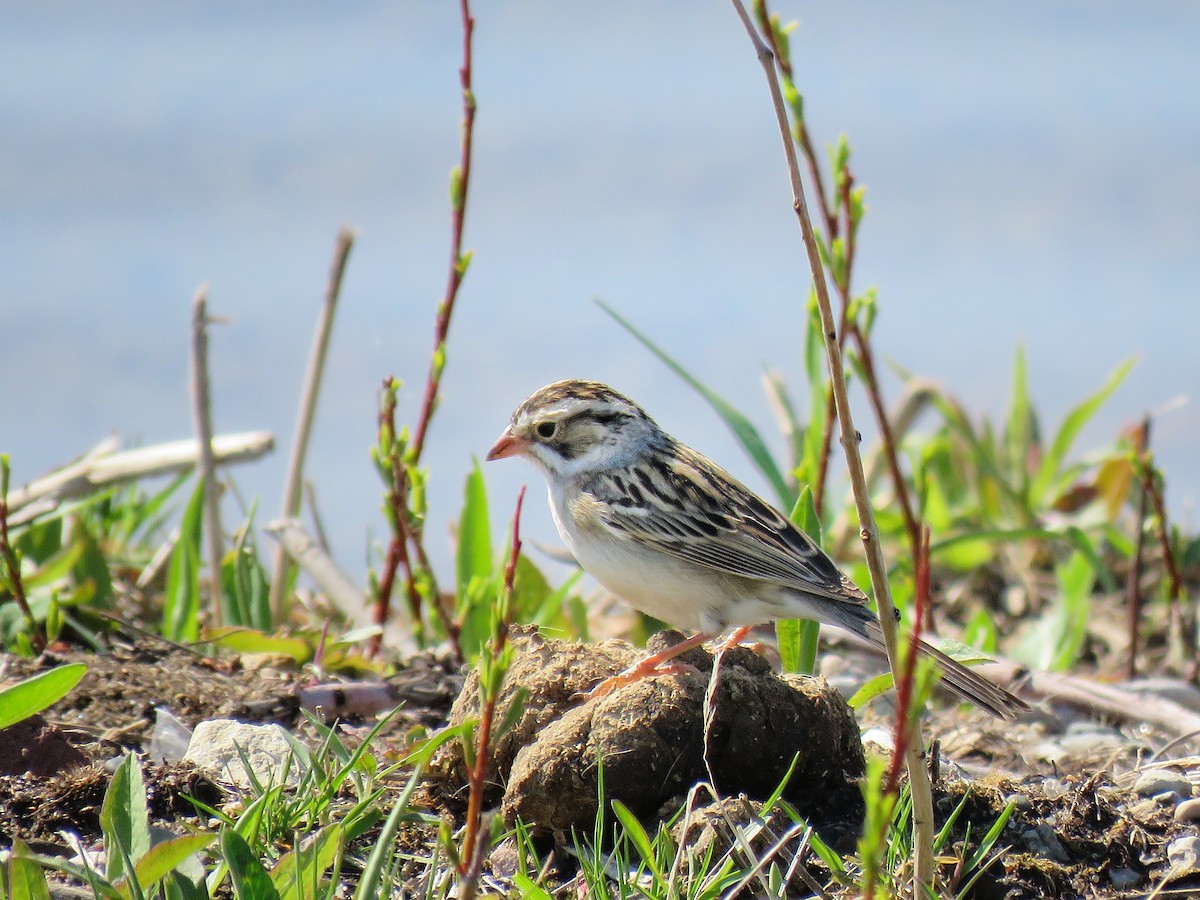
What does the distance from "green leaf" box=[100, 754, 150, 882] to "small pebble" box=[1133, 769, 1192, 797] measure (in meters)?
2.62

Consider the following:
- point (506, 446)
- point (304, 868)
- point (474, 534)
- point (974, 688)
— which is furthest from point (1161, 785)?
point (474, 534)

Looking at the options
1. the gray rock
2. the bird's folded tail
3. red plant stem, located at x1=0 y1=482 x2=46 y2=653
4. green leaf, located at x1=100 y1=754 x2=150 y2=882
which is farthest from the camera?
red plant stem, located at x1=0 y1=482 x2=46 y2=653

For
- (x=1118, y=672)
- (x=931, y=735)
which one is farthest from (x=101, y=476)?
(x=1118, y=672)

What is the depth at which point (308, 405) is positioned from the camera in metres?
6.66

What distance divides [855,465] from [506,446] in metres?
2.96

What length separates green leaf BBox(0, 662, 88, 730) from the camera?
367 centimetres

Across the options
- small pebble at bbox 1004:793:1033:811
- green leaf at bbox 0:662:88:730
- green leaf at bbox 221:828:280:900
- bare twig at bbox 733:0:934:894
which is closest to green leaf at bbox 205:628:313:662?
green leaf at bbox 0:662:88:730

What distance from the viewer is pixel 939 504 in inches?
293

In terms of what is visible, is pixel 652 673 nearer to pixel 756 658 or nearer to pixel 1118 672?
pixel 756 658

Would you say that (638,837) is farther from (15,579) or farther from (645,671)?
(15,579)

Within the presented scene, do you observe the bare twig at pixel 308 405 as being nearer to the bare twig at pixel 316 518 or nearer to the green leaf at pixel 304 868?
the bare twig at pixel 316 518

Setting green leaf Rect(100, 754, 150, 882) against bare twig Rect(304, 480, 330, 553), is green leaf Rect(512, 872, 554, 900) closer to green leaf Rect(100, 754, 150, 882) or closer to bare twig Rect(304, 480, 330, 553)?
green leaf Rect(100, 754, 150, 882)

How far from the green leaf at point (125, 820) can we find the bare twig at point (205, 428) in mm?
2520

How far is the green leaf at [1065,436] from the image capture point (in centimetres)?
770
